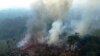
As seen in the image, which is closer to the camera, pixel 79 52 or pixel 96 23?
pixel 79 52

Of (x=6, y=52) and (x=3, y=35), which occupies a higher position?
(x=3, y=35)

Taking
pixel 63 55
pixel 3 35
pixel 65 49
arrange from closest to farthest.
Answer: pixel 63 55 < pixel 65 49 < pixel 3 35

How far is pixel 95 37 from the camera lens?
326ft

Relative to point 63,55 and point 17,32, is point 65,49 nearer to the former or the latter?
point 63,55

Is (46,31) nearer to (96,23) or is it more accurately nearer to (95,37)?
(95,37)

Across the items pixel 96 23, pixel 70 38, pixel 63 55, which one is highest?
pixel 96 23

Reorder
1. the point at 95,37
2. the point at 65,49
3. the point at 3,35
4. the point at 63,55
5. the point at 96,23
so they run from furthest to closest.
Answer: the point at 3,35 < the point at 96,23 < the point at 95,37 < the point at 65,49 < the point at 63,55

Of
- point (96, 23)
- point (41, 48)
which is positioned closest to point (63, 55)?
point (41, 48)

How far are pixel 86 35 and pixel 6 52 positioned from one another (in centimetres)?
2698

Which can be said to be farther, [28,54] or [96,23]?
[96,23]

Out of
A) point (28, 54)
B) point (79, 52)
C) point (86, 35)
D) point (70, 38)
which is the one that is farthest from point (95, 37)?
point (28, 54)

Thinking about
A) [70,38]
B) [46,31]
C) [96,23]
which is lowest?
[70,38]

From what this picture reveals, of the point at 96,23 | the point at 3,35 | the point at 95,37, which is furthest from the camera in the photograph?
the point at 3,35

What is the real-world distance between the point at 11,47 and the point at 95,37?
27.3 metres
